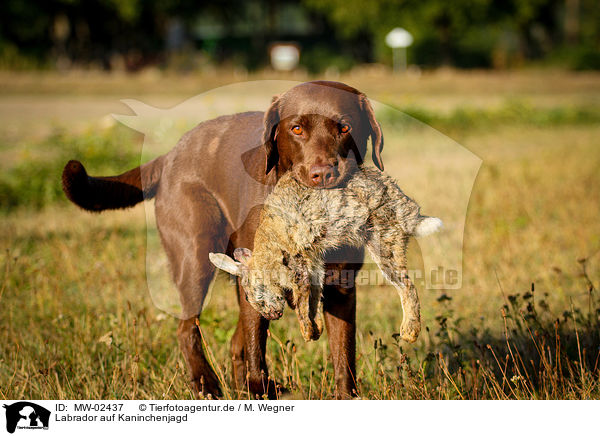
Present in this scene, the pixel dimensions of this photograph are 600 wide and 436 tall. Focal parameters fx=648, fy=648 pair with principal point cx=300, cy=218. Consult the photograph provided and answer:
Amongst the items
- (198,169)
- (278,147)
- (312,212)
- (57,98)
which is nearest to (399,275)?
(312,212)

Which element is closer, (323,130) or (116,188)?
(323,130)

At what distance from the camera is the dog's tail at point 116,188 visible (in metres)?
3.36

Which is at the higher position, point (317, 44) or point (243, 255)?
point (317, 44)

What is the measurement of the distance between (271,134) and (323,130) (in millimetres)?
283

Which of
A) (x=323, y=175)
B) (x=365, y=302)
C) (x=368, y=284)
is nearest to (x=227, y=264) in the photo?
(x=323, y=175)

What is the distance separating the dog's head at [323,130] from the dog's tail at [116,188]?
1.13 metres

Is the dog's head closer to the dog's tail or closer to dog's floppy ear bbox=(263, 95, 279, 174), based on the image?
dog's floppy ear bbox=(263, 95, 279, 174)

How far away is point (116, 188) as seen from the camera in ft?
11.8

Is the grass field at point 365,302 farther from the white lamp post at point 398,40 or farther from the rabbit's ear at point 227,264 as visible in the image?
the white lamp post at point 398,40

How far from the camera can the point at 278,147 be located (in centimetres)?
276

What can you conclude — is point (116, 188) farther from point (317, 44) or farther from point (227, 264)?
point (317, 44)
